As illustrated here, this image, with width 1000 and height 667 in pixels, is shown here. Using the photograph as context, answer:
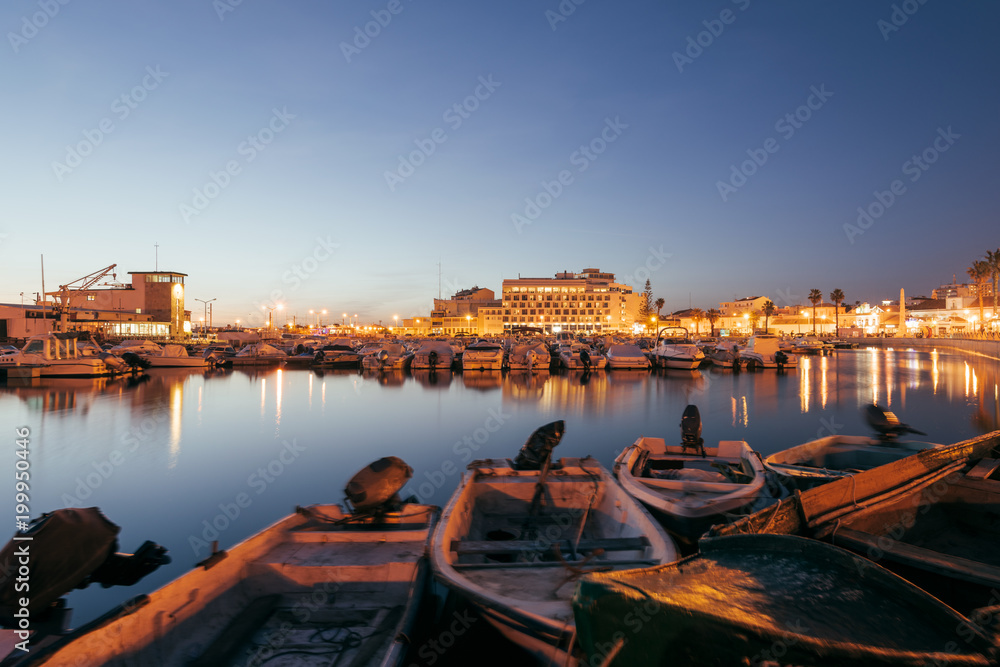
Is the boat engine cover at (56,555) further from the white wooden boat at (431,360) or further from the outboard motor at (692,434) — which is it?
the white wooden boat at (431,360)

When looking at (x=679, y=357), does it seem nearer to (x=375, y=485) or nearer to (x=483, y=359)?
(x=483, y=359)

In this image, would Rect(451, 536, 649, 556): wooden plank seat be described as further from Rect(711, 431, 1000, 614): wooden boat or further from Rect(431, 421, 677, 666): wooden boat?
Rect(711, 431, 1000, 614): wooden boat

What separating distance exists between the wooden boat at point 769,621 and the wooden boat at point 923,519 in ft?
3.40

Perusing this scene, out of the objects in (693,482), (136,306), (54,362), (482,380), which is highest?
(136,306)

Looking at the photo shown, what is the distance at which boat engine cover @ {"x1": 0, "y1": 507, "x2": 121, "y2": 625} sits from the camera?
3.35m

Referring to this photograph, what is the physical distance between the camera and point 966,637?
2.28 metres

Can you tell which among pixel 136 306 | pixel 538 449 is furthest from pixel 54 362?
pixel 136 306

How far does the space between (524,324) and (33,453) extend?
11989cm

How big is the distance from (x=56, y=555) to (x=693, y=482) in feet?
20.4

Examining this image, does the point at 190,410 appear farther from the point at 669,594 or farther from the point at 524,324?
the point at 524,324

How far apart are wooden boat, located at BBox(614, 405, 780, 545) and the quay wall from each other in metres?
47.7

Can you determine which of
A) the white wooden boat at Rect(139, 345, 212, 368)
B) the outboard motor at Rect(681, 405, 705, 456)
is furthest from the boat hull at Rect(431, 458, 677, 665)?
the white wooden boat at Rect(139, 345, 212, 368)

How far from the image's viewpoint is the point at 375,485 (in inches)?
215

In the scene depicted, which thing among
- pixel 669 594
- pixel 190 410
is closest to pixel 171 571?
pixel 669 594
